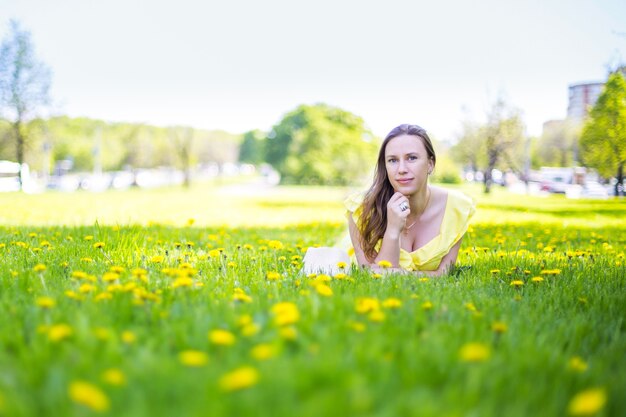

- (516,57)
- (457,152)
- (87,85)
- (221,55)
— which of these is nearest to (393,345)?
(516,57)

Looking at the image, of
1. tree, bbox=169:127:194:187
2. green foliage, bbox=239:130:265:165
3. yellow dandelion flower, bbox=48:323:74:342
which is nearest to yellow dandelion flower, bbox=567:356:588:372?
yellow dandelion flower, bbox=48:323:74:342

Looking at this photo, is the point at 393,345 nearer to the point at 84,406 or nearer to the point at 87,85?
the point at 84,406

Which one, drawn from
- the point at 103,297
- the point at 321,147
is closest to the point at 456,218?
the point at 103,297

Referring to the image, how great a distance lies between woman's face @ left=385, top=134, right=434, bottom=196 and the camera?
11.2 feet

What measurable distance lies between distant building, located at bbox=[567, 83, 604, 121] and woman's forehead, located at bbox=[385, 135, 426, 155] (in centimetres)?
584

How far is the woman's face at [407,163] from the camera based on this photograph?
134 inches

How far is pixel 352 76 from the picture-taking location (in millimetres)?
33812

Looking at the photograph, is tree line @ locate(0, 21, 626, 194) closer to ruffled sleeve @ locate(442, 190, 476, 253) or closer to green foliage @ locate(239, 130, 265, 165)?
ruffled sleeve @ locate(442, 190, 476, 253)

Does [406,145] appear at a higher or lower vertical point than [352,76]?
lower

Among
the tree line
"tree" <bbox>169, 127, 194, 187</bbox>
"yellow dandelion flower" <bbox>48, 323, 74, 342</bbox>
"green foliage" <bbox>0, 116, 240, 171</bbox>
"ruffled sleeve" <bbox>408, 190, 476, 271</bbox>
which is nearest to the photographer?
"yellow dandelion flower" <bbox>48, 323, 74, 342</bbox>

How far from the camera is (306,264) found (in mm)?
3537

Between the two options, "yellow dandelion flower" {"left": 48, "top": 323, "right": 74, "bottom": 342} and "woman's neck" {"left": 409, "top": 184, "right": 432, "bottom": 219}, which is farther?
"woman's neck" {"left": 409, "top": 184, "right": 432, "bottom": 219}

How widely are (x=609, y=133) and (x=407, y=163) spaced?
5.39 meters

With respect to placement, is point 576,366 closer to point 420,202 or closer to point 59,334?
point 59,334
